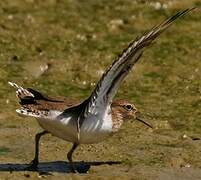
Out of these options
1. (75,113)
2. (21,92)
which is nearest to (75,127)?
(75,113)

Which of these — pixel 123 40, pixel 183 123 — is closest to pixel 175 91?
pixel 183 123

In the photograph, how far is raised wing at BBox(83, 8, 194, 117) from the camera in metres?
10.4

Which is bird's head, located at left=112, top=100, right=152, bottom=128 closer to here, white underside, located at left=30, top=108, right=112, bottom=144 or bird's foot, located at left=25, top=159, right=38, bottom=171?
white underside, located at left=30, top=108, right=112, bottom=144

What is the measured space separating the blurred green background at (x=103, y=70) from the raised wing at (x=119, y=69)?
1.15m

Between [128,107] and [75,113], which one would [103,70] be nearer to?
[128,107]

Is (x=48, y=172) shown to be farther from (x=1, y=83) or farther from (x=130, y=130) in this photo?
(x=1, y=83)

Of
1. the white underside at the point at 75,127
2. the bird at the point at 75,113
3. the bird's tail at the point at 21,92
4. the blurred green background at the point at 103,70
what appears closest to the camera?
the bird at the point at 75,113

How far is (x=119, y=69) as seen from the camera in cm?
1076

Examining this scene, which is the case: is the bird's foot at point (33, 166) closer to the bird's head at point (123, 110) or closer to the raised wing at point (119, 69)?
the raised wing at point (119, 69)

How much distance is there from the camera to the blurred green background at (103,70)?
13102 mm

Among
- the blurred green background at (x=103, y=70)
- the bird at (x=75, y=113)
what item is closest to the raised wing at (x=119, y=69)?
the bird at (x=75, y=113)

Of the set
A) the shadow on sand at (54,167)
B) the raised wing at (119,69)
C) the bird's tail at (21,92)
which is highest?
the raised wing at (119,69)

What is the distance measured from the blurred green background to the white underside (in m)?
0.65

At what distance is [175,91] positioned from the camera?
655 inches
